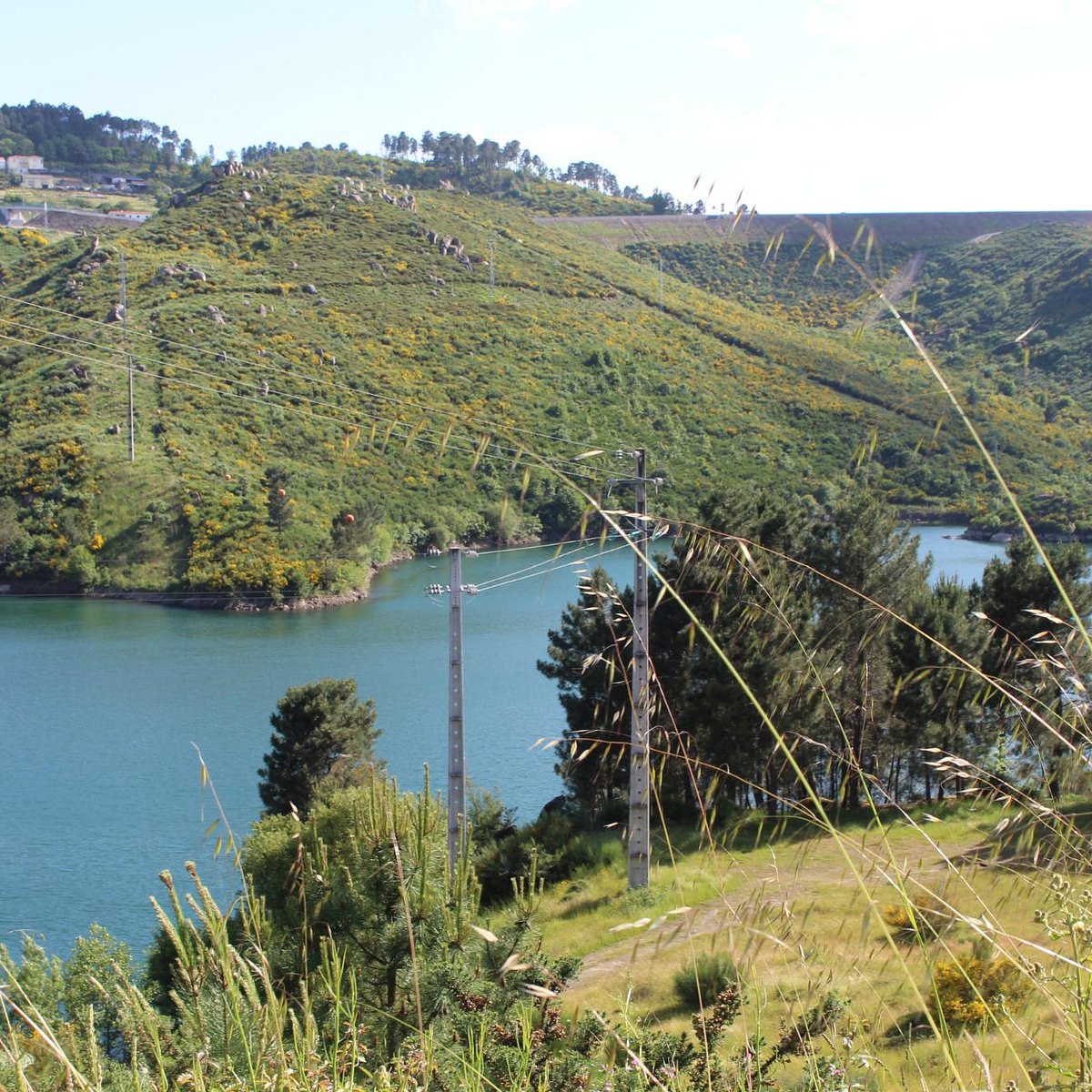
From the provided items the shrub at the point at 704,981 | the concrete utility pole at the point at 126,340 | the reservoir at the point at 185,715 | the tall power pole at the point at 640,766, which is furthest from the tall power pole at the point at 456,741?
the concrete utility pole at the point at 126,340

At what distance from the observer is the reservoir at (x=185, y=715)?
13.3 meters

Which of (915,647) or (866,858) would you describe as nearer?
(866,858)

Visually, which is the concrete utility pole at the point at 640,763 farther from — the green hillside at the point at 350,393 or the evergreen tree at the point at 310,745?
the green hillside at the point at 350,393

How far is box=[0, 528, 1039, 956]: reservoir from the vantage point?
13.3 metres

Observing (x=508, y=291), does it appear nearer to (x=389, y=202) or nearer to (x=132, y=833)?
(x=389, y=202)

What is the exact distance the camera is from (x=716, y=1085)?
2092 millimetres

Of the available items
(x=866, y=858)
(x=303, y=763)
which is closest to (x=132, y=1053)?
(x=866, y=858)

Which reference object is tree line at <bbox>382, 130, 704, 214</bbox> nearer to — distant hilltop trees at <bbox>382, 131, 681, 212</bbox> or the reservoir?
distant hilltop trees at <bbox>382, 131, 681, 212</bbox>

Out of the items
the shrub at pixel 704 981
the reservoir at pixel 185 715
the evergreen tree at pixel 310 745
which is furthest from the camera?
the evergreen tree at pixel 310 745

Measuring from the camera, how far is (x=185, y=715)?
1925cm

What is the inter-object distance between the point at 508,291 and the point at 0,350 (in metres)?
21.6

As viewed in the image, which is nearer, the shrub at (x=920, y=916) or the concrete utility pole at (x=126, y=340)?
the shrub at (x=920, y=916)

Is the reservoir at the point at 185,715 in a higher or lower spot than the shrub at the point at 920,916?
lower

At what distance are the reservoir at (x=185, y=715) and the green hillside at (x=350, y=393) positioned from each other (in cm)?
253
